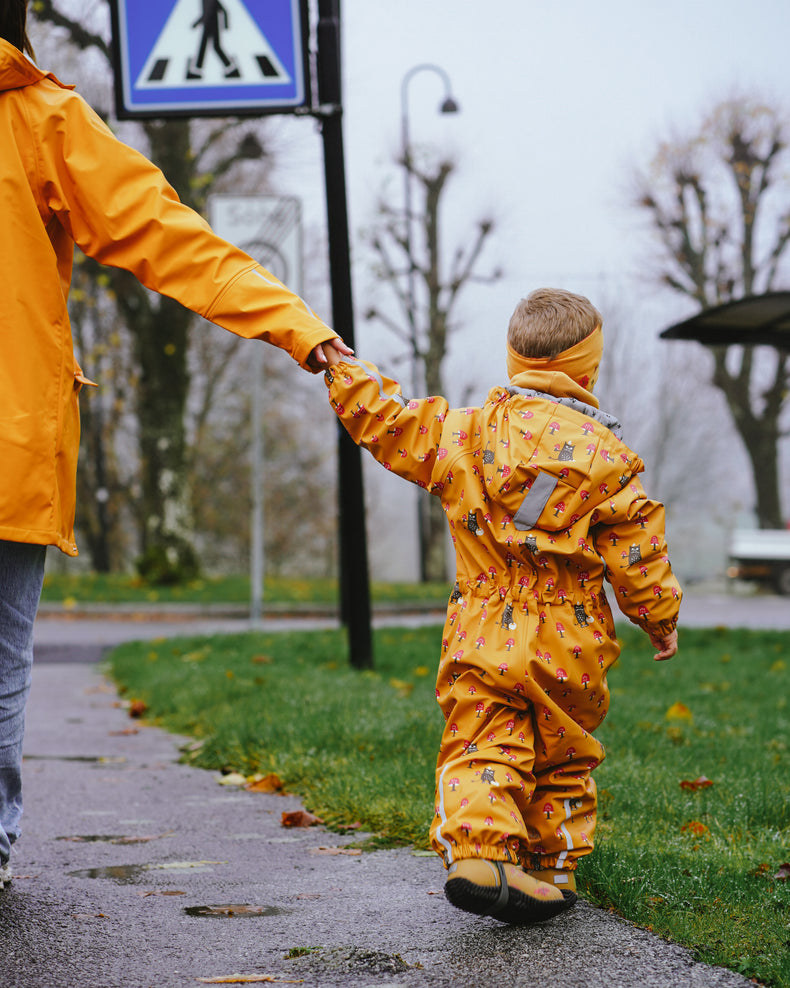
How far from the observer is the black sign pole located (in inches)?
248

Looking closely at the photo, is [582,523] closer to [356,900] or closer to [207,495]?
[356,900]

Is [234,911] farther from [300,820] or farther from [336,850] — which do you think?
[300,820]

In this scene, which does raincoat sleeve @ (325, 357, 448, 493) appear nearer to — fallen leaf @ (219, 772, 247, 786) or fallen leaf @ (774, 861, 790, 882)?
fallen leaf @ (774, 861, 790, 882)

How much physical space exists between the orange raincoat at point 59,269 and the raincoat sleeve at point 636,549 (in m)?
0.78

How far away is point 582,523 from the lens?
2.48 m

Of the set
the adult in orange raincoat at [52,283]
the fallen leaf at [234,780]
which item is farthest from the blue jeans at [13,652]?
the fallen leaf at [234,780]

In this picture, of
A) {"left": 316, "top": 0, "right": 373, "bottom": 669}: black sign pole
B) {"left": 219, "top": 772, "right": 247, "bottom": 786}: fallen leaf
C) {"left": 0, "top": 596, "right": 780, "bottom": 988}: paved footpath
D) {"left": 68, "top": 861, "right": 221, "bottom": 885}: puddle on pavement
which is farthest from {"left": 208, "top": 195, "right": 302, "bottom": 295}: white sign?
{"left": 68, "top": 861, "right": 221, "bottom": 885}: puddle on pavement

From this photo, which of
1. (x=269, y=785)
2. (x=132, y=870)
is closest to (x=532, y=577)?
(x=132, y=870)

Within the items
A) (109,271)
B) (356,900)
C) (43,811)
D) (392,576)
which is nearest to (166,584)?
(109,271)

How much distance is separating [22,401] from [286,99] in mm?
4076

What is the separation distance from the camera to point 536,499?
8.04 ft

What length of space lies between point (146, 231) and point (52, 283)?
24 centimetres

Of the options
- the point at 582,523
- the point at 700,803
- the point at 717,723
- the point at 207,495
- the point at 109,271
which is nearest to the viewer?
the point at 582,523

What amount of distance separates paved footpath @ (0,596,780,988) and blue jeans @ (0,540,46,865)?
11.1 inches
